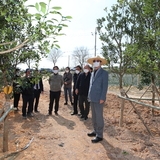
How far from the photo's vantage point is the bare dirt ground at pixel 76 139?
163 inches

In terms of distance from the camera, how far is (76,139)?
4.94m

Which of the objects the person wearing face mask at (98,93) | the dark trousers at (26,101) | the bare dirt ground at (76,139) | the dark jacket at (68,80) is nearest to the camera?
the bare dirt ground at (76,139)

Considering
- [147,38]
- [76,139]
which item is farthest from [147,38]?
[76,139]

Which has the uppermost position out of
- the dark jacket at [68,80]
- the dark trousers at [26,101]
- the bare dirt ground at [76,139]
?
the dark jacket at [68,80]

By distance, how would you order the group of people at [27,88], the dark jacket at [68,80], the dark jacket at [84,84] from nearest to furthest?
the group of people at [27,88], the dark jacket at [84,84], the dark jacket at [68,80]

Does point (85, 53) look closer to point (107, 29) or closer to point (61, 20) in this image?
point (107, 29)

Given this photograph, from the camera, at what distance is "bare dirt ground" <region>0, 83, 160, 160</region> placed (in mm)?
4137

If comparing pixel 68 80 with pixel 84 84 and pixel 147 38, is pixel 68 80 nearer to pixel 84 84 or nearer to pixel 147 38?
pixel 84 84

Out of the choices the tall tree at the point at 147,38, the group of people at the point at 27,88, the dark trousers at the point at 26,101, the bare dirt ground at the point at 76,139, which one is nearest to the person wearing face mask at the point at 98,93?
the bare dirt ground at the point at 76,139

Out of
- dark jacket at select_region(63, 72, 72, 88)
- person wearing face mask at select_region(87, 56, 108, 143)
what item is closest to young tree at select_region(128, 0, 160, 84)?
person wearing face mask at select_region(87, 56, 108, 143)

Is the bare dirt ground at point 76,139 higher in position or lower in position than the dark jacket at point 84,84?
lower

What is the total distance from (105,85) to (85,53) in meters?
45.5

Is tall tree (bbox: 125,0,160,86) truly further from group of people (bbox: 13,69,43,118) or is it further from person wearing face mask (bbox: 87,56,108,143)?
group of people (bbox: 13,69,43,118)

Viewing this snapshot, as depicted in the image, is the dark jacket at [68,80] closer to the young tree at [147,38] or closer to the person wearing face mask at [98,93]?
the young tree at [147,38]
